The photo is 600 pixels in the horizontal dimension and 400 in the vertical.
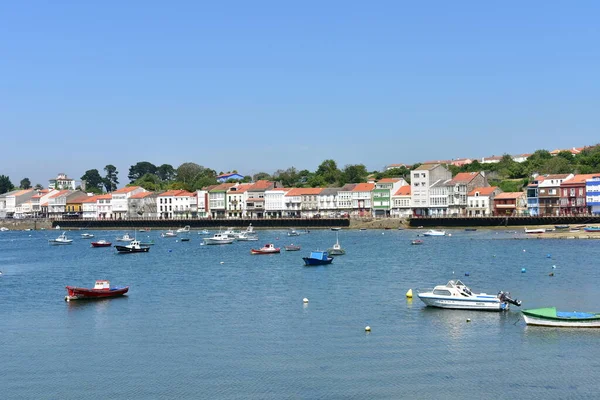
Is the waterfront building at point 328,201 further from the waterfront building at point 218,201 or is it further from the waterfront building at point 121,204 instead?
the waterfront building at point 121,204

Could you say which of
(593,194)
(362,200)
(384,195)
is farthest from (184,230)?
(593,194)

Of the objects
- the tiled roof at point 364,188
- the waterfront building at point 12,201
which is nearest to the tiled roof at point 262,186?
the tiled roof at point 364,188

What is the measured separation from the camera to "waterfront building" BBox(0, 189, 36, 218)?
605 ft

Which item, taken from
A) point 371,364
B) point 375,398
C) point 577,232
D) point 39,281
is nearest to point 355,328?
point 371,364

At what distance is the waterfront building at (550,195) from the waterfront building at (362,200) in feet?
112

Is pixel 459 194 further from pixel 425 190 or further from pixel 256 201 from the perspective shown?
pixel 256 201

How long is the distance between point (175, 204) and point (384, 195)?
4716 cm

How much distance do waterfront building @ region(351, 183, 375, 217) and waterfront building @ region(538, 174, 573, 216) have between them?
34.0m

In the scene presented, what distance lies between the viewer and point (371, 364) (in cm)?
2631

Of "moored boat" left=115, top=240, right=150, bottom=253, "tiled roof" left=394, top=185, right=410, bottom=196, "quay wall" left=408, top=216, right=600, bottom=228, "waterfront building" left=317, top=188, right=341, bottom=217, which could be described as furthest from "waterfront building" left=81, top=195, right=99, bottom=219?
"moored boat" left=115, top=240, right=150, bottom=253

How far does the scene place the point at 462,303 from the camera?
36.3 meters

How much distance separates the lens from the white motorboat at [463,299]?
116 ft

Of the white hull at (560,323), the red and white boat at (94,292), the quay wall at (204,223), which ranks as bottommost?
the white hull at (560,323)

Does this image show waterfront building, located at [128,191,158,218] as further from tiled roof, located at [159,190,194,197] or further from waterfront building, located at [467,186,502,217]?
waterfront building, located at [467,186,502,217]
